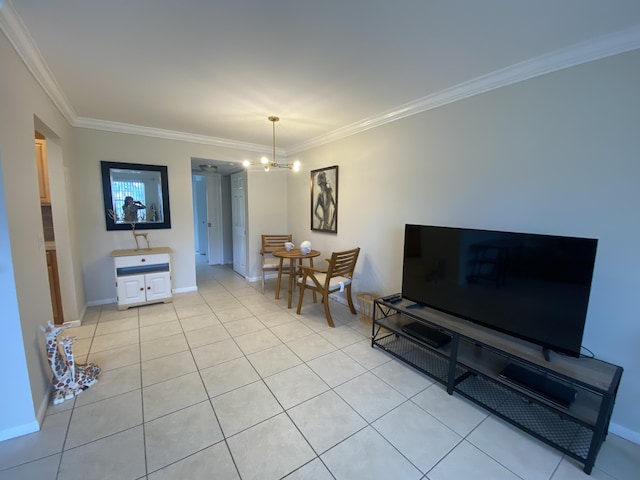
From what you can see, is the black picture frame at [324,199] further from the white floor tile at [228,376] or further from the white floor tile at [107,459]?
the white floor tile at [107,459]

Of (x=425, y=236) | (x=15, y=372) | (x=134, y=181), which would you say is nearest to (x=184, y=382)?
(x=15, y=372)

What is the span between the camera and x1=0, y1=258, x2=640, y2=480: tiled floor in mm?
1447

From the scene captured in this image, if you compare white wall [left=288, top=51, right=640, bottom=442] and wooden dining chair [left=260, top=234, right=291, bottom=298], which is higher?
white wall [left=288, top=51, right=640, bottom=442]

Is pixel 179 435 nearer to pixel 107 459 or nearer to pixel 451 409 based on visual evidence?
pixel 107 459

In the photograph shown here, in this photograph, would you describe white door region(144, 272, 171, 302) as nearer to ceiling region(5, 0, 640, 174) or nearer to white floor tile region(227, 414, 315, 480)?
ceiling region(5, 0, 640, 174)

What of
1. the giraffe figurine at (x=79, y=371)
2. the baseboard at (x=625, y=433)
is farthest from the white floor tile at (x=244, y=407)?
the baseboard at (x=625, y=433)

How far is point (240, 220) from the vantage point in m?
5.14

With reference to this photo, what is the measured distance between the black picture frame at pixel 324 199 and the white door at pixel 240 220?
53.3 inches

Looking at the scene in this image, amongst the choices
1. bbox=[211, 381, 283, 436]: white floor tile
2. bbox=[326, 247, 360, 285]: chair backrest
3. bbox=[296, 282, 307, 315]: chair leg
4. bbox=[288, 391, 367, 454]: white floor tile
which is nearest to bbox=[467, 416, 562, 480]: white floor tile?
bbox=[288, 391, 367, 454]: white floor tile

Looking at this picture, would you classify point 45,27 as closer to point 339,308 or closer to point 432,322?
point 432,322

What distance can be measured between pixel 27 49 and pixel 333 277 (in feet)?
10.1

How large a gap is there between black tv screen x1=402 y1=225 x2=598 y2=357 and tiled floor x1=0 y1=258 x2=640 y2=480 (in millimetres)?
636

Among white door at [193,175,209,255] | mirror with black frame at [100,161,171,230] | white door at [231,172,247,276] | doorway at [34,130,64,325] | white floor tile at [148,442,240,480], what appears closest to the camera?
white floor tile at [148,442,240,480]

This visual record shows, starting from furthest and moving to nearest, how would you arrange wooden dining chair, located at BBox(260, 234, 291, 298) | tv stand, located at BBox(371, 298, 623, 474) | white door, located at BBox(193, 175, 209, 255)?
white door, located at BBox(193, 175, 209, 255) → wooden dining chair, located at BBox(260, 234, 291, 298) → tv stand, located at BBox(371, 298, 623, 474)
